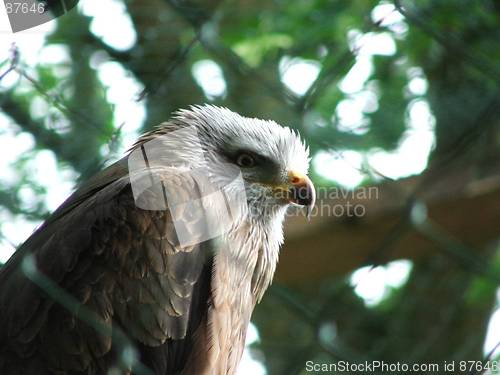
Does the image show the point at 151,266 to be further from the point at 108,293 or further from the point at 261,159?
the point at 261,159

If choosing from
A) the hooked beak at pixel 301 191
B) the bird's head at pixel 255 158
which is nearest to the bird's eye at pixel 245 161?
the bird's head at pixel 255 158

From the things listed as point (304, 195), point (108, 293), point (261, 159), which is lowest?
point (108, 293)

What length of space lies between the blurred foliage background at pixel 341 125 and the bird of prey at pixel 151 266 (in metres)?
0.20

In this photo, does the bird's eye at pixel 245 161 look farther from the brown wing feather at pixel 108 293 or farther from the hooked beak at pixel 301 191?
the brown wing feather at pixel 108 293

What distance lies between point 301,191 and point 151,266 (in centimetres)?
55

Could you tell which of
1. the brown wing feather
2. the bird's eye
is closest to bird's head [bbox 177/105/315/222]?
the bird's eye

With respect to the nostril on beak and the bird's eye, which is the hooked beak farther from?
the bird's eye

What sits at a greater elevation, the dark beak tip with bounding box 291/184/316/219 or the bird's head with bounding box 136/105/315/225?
the bird's head with bounding box 136/105/315/225

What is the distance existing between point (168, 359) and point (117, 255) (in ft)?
0.96

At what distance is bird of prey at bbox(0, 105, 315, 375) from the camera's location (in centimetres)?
227

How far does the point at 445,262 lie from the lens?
4.00 metres

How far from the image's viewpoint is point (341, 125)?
129 inches

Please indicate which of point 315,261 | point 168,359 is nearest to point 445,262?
point 315,261

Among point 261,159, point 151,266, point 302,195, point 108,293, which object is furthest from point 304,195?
point 108,293
